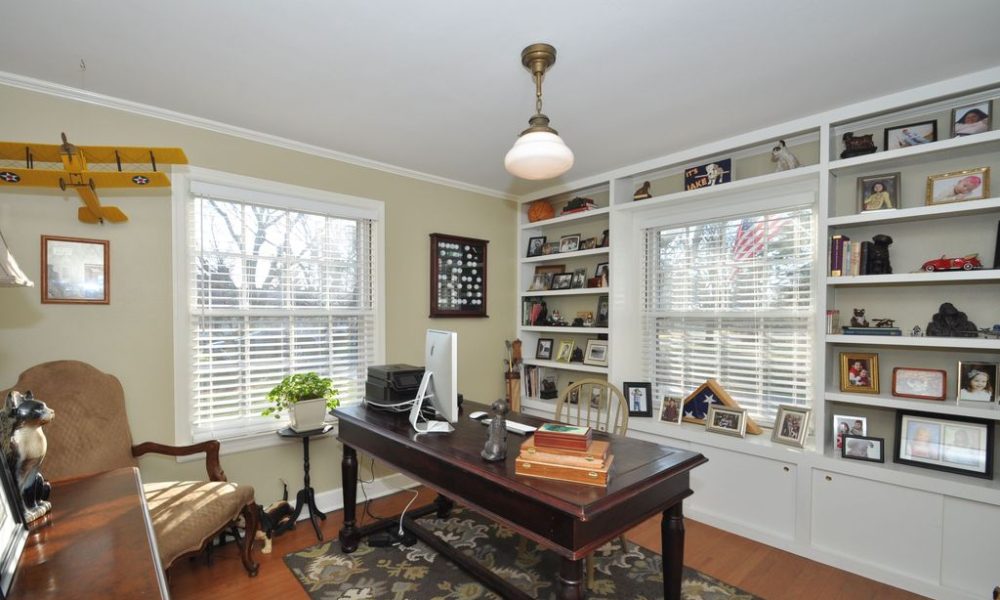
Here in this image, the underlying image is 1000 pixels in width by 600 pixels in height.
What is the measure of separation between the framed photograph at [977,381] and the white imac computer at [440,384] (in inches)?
99.2

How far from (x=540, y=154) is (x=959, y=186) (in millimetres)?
2193

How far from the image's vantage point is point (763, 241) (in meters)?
3.14

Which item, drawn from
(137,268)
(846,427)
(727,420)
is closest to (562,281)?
(727,420)

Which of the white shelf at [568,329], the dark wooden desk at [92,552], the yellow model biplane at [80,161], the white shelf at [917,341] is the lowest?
the dark wooden desk at [92,552]

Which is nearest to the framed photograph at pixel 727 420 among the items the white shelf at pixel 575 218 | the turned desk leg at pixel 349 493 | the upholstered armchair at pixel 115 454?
the white shelf at pixel 575 218

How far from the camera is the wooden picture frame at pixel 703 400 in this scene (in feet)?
10.3

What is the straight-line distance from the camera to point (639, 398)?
3.50 meters

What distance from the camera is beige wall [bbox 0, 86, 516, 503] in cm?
229

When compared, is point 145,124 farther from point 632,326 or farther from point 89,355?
point 632,326

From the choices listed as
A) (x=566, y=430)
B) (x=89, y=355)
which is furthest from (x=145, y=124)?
(x=566, y=430)

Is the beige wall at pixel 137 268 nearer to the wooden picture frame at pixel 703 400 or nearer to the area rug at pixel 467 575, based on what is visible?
the area rug at pixel 467 575

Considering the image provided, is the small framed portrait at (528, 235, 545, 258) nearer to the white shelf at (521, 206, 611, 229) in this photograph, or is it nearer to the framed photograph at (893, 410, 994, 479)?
the white shelf at (521, 206, 611, 229)

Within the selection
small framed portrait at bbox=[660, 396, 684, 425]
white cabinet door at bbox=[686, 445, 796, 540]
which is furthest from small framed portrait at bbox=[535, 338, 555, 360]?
white cabinet door at bbox=[686, 445, 796, 540]

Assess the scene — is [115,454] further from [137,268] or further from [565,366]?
[565,366]
